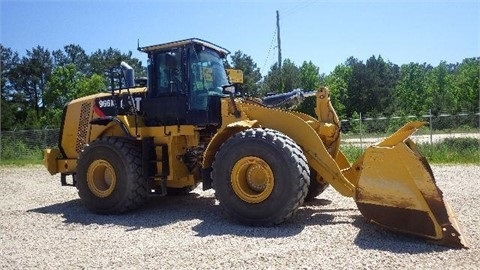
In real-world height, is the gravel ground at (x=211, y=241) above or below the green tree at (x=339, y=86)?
below

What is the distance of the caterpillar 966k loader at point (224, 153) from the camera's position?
18.4 feet

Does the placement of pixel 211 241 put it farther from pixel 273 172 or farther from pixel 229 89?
pixel 229 89

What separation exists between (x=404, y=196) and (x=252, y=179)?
2125 mm

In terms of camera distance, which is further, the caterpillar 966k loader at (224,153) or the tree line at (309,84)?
the tree line at (309,84)

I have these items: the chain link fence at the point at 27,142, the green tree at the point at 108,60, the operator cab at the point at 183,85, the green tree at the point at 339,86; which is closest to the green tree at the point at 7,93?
the green tree at the point at 108,60

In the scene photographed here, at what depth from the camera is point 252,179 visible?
6637 millimetres

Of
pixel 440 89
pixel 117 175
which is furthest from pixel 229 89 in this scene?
pixel 440 89

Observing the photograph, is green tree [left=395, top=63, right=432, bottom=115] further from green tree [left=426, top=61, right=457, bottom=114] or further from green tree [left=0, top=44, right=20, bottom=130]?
green tree [left=0, top=44, right=20, bottom=130]

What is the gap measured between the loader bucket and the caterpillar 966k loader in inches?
0.5

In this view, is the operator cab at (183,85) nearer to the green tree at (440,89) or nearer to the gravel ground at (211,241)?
the gravel ground at (211,241)

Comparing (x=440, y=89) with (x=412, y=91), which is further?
(x=440, y=89)

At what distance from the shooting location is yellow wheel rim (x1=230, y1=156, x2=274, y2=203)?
634 centimetres

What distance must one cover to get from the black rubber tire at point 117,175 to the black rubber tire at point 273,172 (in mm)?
1731

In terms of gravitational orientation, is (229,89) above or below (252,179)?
above
